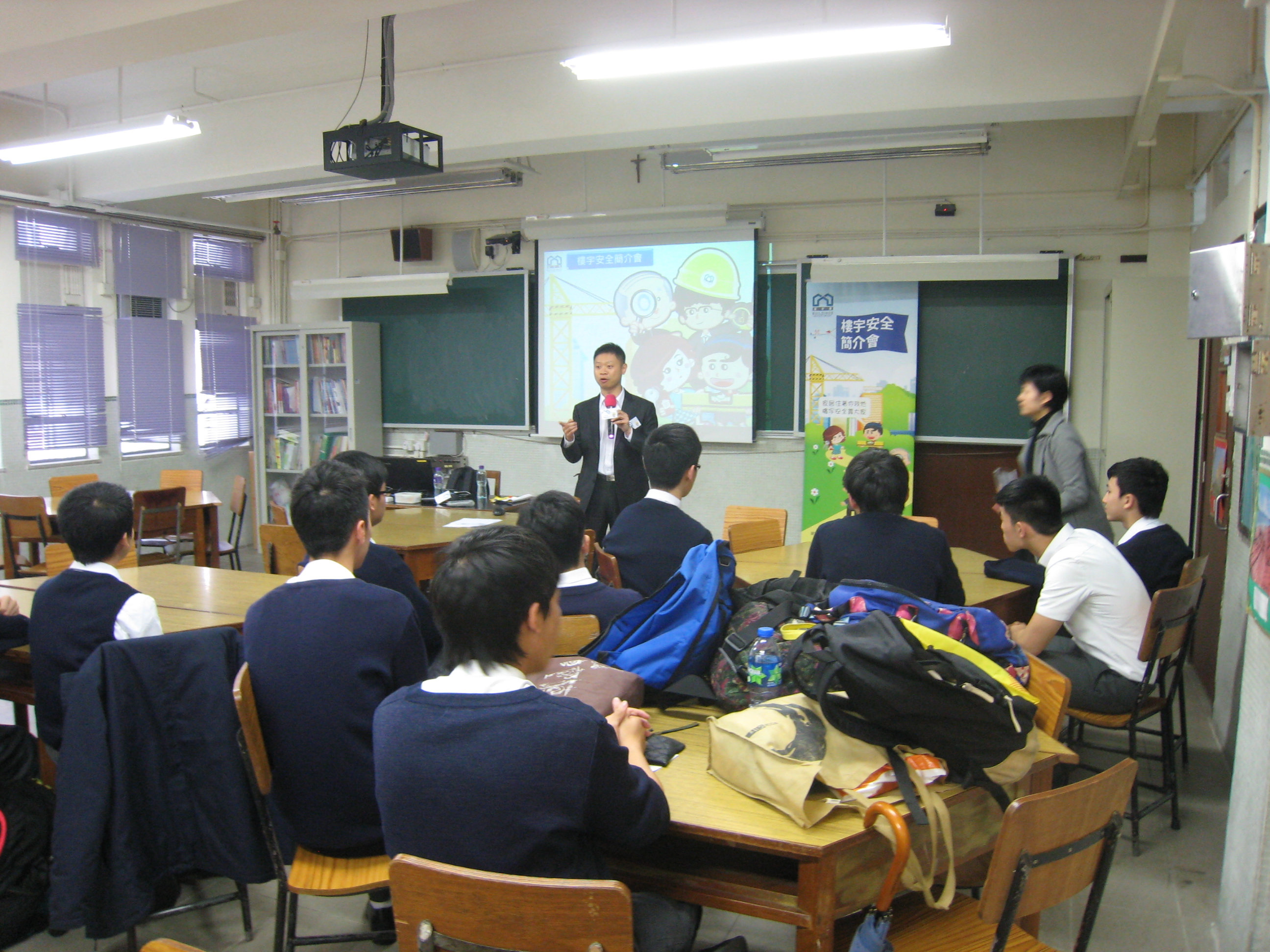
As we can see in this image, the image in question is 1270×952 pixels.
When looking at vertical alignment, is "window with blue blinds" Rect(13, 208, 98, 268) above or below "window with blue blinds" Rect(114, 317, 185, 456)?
above

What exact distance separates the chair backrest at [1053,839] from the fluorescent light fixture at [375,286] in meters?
6.13

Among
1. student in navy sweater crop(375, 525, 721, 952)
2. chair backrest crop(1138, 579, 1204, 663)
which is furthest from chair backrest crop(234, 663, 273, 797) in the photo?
chair backrest crop(1138, 579, 1204, 663)

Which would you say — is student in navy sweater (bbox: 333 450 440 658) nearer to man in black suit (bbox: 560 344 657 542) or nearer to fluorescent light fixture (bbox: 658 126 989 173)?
man in black suit (bbox: 560 344 657 542)

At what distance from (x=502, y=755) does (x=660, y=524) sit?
5.84 ft

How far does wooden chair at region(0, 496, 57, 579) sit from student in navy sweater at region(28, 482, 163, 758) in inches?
118

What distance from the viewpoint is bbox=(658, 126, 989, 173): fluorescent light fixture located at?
5004mm

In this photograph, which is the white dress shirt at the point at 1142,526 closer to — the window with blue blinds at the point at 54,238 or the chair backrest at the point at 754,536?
the chair backrest at the point at 754,536

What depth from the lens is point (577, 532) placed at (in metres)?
2.57

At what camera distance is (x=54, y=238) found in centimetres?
679

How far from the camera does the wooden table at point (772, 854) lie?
61.2 inches

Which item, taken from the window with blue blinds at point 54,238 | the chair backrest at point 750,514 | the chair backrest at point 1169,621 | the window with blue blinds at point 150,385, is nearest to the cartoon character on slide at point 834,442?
the chair backrest at point 750,514

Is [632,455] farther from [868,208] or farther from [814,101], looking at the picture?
[868,208]

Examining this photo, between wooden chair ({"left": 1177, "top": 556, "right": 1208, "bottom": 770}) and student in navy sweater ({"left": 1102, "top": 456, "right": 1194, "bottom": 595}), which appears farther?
student in navy sweater ({"left": 1102, "top": 456, "right": 1194, "bottom": 595})

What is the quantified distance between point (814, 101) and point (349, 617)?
3802 millimetres
